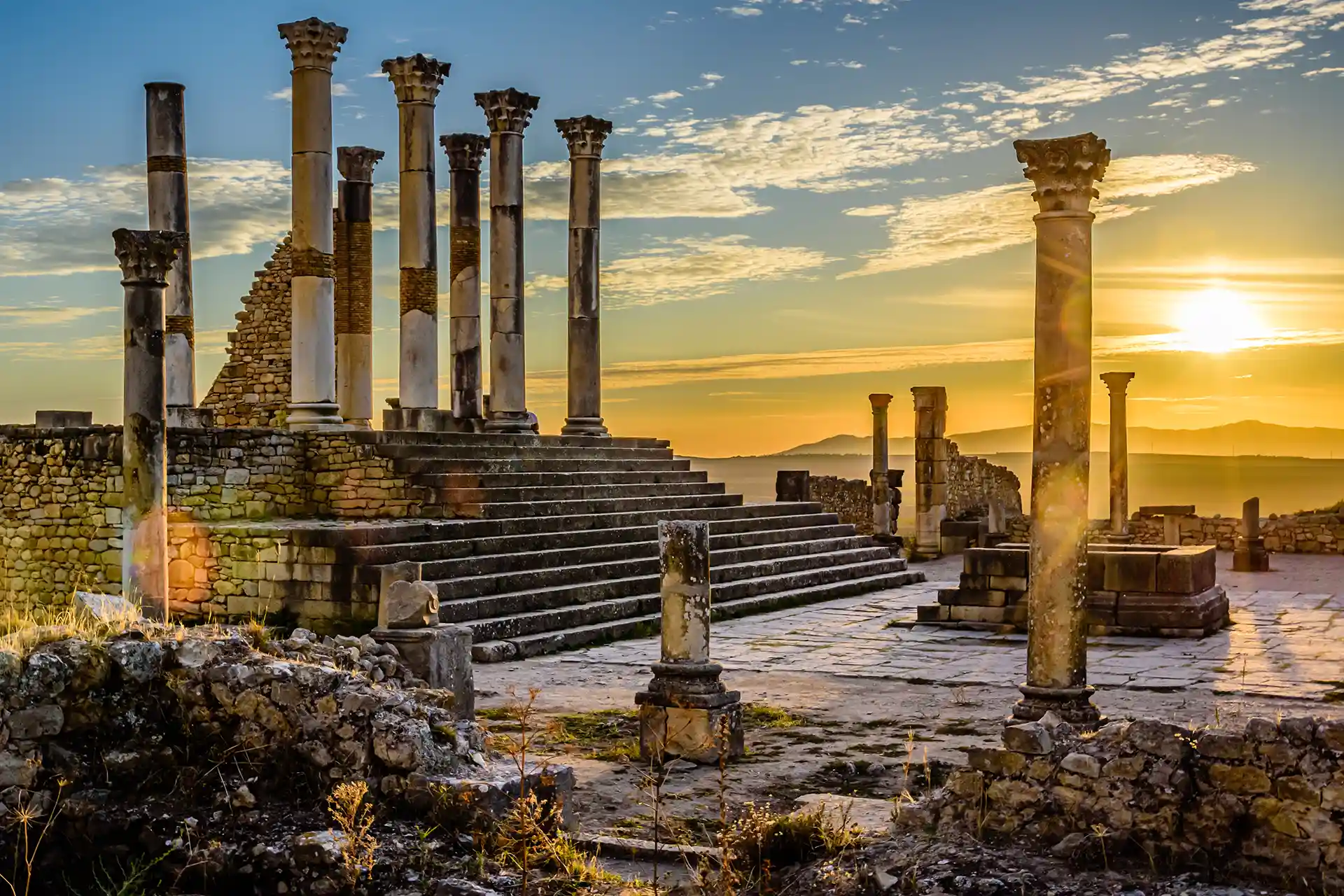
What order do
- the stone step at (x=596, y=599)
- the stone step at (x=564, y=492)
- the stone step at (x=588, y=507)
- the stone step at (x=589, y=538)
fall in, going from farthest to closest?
the stone step at (x=564, y=492), the stone step at (x=588, y=507), the stone step at (x=589, y=538), the stone step at (x=596, y=599)

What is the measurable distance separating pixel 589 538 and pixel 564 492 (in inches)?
58.9

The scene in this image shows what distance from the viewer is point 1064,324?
29.5ft

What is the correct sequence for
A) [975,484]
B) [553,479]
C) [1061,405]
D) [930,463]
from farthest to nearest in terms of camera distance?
[975,484], [930,463], [553,479], [1061,405]

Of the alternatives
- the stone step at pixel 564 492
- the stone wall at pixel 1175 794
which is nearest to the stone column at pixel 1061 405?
the stone wall at pixel 1175 794

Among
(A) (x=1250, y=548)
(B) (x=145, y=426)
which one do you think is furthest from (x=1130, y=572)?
(A) (x=1250, y=548)

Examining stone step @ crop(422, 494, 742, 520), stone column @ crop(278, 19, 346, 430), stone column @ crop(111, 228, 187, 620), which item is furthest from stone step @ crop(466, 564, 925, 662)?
stone column @ crop(278, 19, 346, 430)

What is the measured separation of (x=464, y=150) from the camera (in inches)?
936

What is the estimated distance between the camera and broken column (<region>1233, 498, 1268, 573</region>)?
24.4 m

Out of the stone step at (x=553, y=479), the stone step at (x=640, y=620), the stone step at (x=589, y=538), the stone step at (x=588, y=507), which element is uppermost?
the stone step at (x=553, y=479)

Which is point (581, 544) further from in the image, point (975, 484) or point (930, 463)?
point (975, 484)

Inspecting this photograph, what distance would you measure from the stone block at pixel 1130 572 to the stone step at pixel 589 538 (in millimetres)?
5026

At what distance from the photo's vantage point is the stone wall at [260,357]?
81.3 ft

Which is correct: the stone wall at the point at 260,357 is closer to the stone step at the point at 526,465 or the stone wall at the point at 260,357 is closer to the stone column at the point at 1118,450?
the stone step at the point at 526,465

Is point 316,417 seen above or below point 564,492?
above
